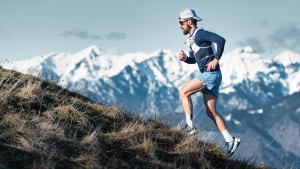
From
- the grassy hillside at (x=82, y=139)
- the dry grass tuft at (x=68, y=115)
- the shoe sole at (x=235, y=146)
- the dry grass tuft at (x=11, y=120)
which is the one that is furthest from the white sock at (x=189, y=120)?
the dry grass tuft at (x=11, y=120)

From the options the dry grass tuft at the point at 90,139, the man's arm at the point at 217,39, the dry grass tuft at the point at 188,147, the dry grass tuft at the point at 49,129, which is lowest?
the dry grass tuft at the point at 188,147

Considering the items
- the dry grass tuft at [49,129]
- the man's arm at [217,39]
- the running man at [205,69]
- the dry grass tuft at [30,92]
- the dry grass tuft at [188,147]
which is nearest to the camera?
the dry grass tuft at [49,129]

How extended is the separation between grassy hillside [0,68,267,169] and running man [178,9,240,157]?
0.57m

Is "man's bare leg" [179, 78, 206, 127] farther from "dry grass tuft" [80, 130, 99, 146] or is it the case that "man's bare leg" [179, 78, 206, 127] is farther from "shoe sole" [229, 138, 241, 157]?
"dry grass tuft" [80, 130, 99, 146]

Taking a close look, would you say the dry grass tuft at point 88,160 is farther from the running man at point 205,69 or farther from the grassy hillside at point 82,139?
the running man at point 205,69

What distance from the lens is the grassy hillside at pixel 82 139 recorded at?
753 cm

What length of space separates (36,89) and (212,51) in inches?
146

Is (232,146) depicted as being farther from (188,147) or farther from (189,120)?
(188,147)

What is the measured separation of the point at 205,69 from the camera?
10953mm

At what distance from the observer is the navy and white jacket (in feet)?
34.9

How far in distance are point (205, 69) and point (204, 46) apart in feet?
1.60

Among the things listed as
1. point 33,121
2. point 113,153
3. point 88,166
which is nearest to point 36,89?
point 33,121

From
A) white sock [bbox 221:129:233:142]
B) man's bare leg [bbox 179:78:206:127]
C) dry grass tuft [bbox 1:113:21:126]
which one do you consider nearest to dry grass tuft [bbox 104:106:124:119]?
man's bare leg [bbox 179:78:206:127]

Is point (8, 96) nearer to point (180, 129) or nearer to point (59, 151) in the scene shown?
point (59, 151)
